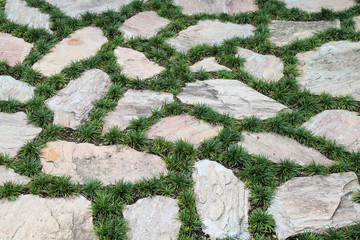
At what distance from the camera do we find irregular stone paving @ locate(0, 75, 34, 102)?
3.69 meters

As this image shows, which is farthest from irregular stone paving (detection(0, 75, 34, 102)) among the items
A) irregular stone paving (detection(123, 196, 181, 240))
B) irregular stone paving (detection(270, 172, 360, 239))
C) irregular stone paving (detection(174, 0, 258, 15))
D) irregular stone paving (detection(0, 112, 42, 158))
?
irregular stone paving (detection(270, 172, 360, 239))

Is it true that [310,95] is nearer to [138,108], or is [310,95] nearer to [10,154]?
[138,108]

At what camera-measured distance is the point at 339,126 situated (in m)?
3.60

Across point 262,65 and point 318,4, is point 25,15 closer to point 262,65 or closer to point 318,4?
point 262,65

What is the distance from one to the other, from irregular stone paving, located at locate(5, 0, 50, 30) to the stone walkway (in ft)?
0.08

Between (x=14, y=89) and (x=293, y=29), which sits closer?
(x=14, y=89)

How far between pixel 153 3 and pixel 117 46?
0.97m

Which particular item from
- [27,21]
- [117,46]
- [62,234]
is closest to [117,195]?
[62,234]

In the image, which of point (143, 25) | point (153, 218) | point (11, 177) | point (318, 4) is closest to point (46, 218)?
point (11, 177)

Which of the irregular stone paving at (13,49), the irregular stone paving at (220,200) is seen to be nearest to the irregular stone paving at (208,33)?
the irregular stone paving at (13,49)

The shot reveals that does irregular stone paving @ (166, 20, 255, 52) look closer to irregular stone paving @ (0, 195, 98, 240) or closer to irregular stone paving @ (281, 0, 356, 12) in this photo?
irregular stone paving @ (281, 0, 356, 12)

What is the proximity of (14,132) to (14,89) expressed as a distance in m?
0.61

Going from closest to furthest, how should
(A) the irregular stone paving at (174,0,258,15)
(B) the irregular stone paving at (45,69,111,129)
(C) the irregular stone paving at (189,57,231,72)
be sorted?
(B) the irregular stone paving at (45,69,111,129), (C) the irregular stone paving at (189,57,231,72), (A) the irregular stone paving at (174,0,258,15)

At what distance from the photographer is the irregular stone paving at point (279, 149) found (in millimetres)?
3299
